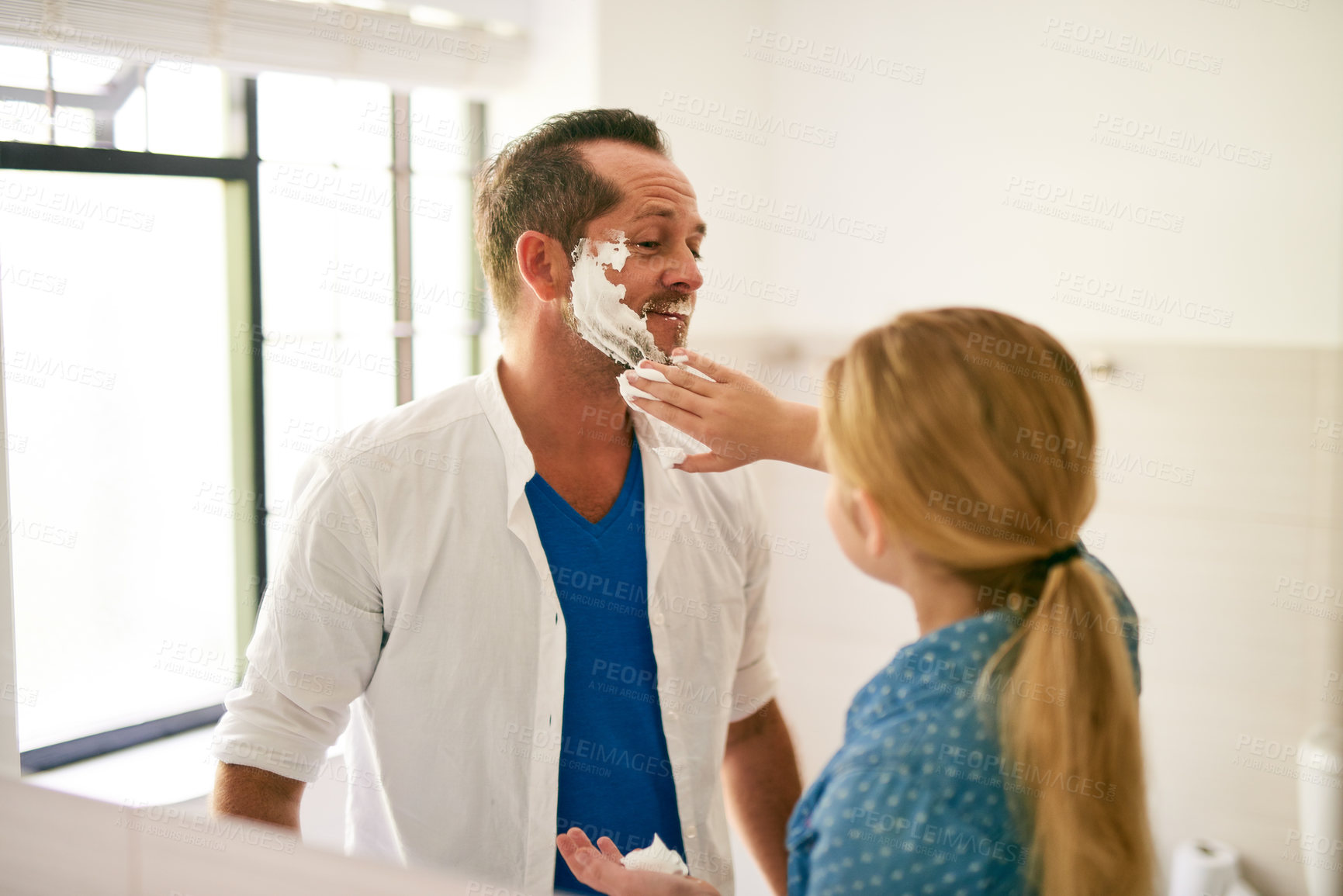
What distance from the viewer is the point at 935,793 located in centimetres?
41

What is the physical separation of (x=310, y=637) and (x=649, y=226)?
1.37 feet

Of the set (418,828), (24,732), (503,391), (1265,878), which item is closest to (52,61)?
(503,391)

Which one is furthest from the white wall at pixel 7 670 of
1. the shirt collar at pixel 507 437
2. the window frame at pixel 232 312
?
the shirt collar at pixel 507 437

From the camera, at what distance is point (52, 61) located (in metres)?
0.88

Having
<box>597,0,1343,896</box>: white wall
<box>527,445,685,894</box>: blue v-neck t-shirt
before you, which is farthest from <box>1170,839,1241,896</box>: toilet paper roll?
<box>527,445,685,894</box>: blue v-neck t-shirt

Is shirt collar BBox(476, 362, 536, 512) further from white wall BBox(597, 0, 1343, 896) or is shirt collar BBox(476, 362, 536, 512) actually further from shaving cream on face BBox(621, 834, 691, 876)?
white wall BBox(597, 0, 1343, 896)

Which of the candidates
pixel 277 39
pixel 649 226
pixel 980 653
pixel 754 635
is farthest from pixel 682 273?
pixel 277 39

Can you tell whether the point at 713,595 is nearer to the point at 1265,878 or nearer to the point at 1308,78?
the point at 1308,78

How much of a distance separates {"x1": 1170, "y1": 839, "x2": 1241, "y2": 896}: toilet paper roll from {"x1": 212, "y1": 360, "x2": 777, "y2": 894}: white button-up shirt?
707 millimetres

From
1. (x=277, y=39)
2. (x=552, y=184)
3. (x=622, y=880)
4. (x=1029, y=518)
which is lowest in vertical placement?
(x=622, y=880)

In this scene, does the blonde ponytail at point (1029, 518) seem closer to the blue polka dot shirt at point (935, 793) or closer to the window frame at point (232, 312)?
the blue polka dot shirt at point (935, 793)

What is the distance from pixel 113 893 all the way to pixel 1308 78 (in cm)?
123

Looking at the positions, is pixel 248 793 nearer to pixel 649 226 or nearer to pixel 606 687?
pixel 606 687

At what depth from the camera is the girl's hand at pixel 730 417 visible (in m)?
0.66
